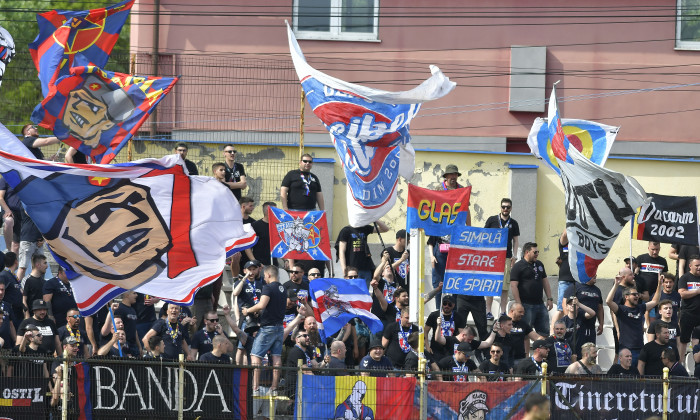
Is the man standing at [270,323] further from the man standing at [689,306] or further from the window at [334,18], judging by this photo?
the window at [334,18]

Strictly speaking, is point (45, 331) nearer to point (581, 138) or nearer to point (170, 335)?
point (170, 335)

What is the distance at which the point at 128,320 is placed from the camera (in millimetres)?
16984

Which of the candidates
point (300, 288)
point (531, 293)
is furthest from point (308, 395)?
point (531, 293)

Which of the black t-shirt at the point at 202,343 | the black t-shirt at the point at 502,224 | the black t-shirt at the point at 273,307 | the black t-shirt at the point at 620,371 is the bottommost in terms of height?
the black t-shirt at the point at 620,371

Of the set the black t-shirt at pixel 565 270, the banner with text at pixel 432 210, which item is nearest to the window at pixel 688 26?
the black t-shirt at pixel 565 270

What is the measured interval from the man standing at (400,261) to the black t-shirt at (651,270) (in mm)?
3670

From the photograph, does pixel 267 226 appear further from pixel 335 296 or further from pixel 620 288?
pixel 620 288

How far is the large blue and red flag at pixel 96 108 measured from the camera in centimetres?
1817

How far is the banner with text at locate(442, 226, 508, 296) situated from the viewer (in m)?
18.2

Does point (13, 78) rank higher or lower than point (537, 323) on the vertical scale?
higher

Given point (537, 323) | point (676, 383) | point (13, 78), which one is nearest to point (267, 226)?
point (537, 323)

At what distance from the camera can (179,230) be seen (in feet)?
46.8

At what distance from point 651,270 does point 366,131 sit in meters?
6.40

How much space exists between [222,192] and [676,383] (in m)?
5.96
